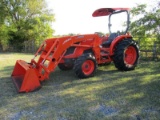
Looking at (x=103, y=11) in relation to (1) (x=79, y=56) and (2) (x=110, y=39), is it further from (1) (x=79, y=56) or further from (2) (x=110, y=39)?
(1) (x=79, y=56)

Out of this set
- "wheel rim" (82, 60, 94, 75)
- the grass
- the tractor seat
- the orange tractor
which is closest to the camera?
the grass

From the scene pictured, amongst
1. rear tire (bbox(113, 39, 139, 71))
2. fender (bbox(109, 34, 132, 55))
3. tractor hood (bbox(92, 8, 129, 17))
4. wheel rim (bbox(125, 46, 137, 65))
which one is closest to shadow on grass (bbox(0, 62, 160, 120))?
rear tire (bbox(113, 39, 139, 71))

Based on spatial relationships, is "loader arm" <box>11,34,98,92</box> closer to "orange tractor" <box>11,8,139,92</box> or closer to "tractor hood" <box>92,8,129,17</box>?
"orange tractor" <box>11,8,139,92</box>

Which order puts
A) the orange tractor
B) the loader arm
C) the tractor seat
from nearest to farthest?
the loader arm → the orange tractor → the tractor seat

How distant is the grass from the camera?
13.8 ft

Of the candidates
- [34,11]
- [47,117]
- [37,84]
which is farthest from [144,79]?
[34,11]

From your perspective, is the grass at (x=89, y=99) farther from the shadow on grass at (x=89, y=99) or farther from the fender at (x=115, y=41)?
the fender at (x=115, y=41)

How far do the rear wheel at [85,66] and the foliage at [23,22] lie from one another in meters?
20.4

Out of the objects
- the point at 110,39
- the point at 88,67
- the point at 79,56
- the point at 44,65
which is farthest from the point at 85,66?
the point at 110,39

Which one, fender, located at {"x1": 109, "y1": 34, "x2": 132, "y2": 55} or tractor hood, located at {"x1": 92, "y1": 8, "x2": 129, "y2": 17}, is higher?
tractor hood, located at {"x1": 92, "y1": 8, "x2": 129, "y2": 17}

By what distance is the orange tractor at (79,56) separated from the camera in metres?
6.30

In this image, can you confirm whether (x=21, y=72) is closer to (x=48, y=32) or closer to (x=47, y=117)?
(x=47, y=117)

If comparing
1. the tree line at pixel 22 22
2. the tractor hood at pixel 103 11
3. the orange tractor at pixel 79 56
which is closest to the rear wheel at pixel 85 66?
the orange tractor at pixel 79 56

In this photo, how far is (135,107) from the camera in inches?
173
